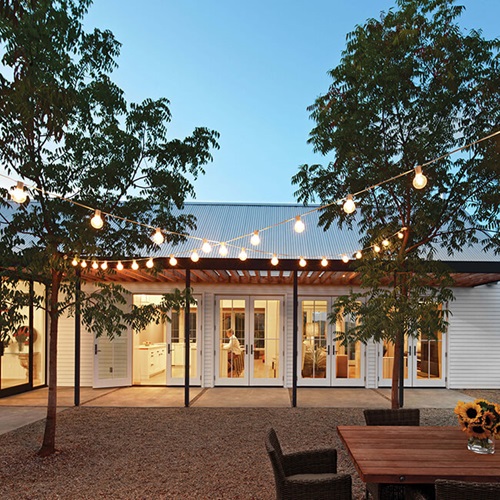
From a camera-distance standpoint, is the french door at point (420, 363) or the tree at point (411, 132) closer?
the tree at point (411, 132)

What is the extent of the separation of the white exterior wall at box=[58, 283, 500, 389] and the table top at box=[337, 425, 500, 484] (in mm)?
6006

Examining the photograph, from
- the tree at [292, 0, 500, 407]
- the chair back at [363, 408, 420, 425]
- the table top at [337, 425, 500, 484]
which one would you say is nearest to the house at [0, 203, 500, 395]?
the tree at [292, 0, 500, 407]

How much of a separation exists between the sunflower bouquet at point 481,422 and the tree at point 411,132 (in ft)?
7.12

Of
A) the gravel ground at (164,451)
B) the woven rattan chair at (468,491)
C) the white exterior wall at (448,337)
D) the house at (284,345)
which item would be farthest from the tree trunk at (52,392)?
the white exterior wall at (448,337)

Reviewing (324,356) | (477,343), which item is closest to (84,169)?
(324,356)

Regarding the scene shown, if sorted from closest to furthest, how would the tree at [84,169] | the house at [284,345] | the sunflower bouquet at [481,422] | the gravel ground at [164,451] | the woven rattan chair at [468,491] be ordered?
Answer: the woven rattan chair at [468,491] → the sunflower bouquet at [481,422] → the gravel ground at [164,451] → the tree at [84,169] → the house at [284,345]

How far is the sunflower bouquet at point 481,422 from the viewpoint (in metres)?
3.05

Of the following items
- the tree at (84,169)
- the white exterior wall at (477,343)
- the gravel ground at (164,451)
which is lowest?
the gravel ground at (164,451)

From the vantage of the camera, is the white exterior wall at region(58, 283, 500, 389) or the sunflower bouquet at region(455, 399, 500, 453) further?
the white exterior wall at region(58, 283, 500, 389)

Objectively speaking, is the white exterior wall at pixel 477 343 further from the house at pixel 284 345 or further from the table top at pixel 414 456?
the table top at pixel 414 456

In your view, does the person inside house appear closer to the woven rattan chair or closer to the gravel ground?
the gravel ground

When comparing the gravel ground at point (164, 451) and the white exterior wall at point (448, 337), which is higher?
the white exterior wall at point (448, 337)

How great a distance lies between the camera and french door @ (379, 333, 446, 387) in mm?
9742

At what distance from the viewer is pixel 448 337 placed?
9.76 metres
